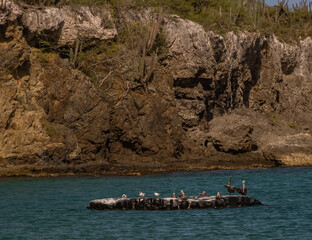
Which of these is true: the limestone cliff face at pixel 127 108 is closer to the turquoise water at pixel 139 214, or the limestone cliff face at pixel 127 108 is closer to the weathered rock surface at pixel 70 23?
the weathered rock surface at pixel 70 23

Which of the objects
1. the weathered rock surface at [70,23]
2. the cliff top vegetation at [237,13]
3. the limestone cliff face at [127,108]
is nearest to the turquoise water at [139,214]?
the limestone cliff face at [127,108]

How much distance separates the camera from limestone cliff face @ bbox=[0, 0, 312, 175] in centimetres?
4109

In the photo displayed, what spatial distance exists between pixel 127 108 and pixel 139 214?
21437mm

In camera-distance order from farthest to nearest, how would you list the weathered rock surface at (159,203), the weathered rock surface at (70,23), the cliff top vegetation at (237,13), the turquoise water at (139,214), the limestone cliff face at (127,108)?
the cliff top vegetation at (237,13) → the weathered rock surface at (70,23) → the limestone cliff face at (127,108) → the weathered rock surface at (159,203) → the turquoise water at (139,214)

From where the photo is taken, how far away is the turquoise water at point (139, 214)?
2123 cm

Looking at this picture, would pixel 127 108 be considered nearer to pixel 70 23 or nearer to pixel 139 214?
pixel 70 23

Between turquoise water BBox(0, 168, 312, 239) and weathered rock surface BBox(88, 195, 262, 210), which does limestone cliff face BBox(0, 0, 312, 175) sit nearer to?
turquoise water BBox(0, 168, 312, 239)

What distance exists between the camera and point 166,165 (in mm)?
44188

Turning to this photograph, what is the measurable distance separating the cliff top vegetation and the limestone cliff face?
1.07m

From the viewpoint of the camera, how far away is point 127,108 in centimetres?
4603

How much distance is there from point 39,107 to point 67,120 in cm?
205

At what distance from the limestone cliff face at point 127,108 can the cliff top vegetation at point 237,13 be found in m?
1.07

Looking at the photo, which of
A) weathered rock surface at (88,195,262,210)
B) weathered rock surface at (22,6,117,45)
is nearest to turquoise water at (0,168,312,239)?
weathered rock surface at (88,195,262,210)

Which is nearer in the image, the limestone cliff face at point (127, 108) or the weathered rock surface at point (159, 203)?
the weathered rock surface at point (159, 203)
